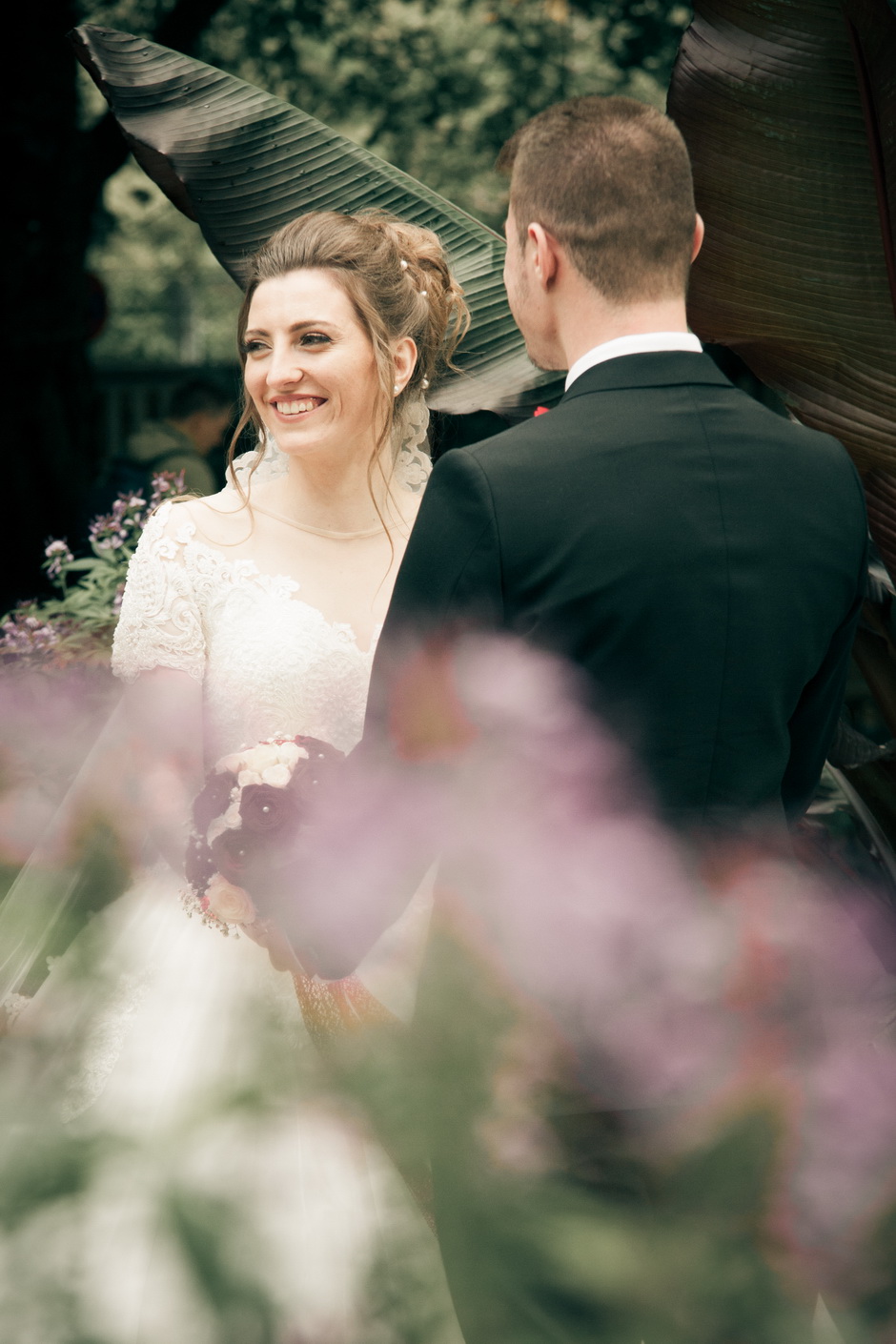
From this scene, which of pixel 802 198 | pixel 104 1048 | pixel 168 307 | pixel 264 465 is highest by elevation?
pixel 104 1048

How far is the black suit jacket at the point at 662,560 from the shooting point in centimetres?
113

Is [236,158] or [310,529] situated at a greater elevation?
[236,158]

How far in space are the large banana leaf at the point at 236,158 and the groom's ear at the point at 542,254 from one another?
1326 millimetres

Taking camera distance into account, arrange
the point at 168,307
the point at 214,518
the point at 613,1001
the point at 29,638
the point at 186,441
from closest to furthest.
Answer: the point at 613,1001 < the point at 214,518 < the point at 29,638 < the point at 186,441 < the point at 168,307

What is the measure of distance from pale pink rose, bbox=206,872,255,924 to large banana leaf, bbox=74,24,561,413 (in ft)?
5.37

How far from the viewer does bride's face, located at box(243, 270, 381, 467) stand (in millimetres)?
2014

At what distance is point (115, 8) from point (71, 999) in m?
7.62

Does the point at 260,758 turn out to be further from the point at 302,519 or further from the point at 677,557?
the point at 302,519

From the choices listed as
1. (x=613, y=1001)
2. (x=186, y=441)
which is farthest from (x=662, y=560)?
(x=186, y=441)

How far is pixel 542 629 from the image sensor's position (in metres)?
1.15

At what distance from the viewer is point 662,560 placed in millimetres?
1136

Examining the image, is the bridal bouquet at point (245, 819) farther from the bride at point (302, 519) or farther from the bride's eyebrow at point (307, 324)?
the bride's eyebrow at point (307, 324)

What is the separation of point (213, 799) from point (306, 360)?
40.1 inches

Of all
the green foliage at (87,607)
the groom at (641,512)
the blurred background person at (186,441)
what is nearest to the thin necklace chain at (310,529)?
the blurred background person at (186,441)
